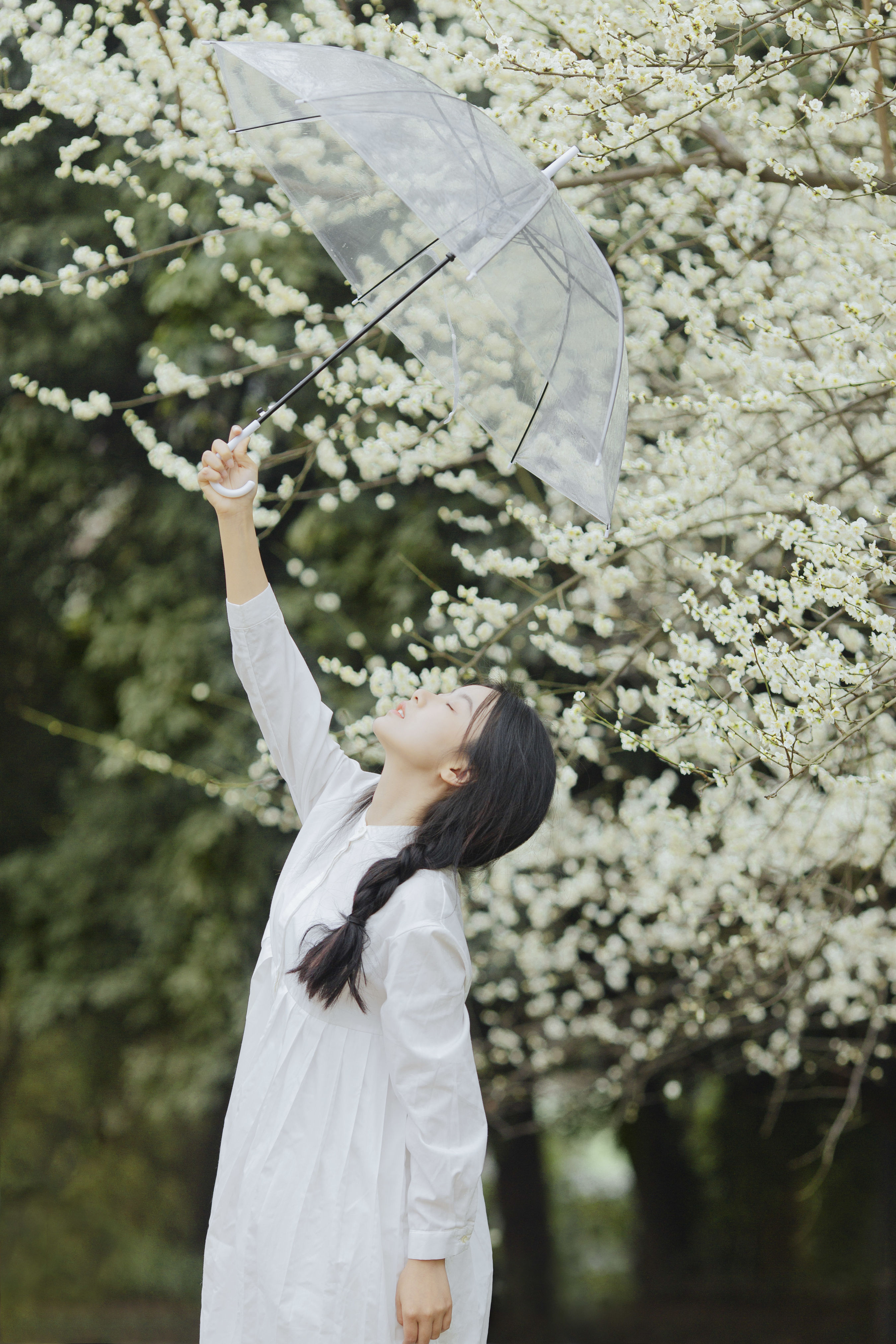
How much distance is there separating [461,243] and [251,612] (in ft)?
2.05

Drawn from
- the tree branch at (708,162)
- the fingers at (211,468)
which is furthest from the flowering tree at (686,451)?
the fingers at (211,468)

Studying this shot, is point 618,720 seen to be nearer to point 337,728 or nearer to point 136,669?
point 337,728

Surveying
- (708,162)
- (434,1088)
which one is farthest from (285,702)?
(708,162)

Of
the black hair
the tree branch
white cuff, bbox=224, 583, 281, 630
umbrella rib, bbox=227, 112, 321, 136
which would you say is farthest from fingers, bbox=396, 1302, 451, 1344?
the tree branch

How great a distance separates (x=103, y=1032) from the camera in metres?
5.54

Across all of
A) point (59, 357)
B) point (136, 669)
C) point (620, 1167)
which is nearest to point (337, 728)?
point (136, 669)

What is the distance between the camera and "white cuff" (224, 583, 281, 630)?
5.89ft

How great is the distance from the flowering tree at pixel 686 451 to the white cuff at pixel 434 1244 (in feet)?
2.41

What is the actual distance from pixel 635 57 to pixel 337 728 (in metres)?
2.61

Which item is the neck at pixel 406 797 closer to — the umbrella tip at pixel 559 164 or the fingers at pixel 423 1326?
the fingers at pixel 423 1326

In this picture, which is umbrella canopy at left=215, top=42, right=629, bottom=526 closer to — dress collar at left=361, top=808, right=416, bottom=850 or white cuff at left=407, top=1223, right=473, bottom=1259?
dress collar at left=361, top=808, right=416, bottom=850

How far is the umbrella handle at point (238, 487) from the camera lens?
67.2 inches

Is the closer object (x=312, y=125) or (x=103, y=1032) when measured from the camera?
(x=312, y=125)

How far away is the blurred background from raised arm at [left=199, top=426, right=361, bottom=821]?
0.82 metres
